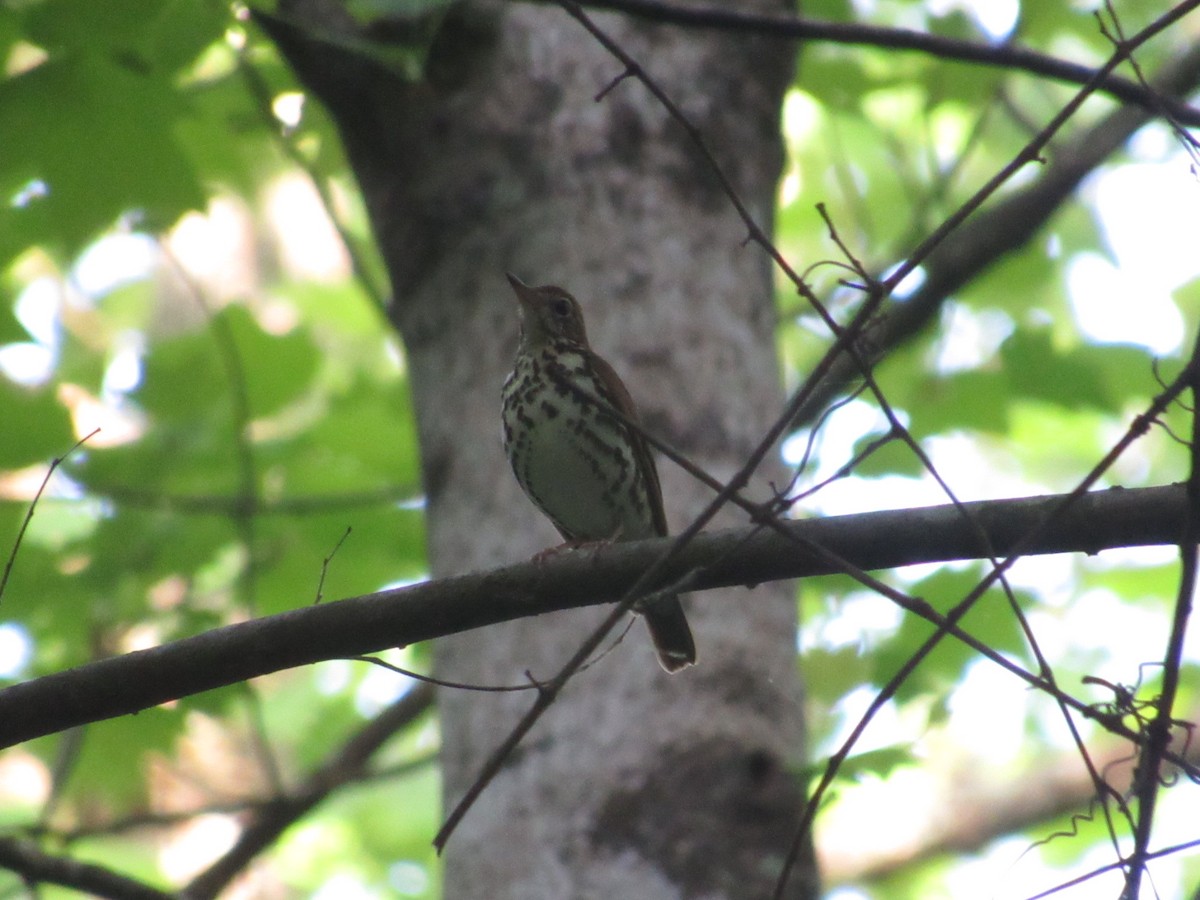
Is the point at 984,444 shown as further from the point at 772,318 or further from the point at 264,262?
the point at 264,262

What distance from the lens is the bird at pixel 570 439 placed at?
156 inches

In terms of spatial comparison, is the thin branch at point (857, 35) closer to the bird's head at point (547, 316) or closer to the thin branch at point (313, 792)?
the bird's head at point (547, 316)

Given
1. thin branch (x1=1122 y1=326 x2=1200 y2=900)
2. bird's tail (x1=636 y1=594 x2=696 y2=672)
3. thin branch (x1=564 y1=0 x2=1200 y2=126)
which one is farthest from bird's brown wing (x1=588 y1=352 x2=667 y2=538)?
thin branch (x1=1122 y1=326 x2=1200 y2=900)

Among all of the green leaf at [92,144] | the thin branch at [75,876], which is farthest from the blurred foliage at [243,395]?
the thin branch at [75,876]

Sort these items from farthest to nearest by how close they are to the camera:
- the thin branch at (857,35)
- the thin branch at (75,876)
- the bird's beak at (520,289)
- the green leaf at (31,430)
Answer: the green leaf at (31,430) < the bird's beak at (520,289) < the thin branch at (75,876) < the thin branch at (857,35)

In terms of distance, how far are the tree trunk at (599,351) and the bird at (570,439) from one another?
139 mm

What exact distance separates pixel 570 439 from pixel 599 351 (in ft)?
2.06

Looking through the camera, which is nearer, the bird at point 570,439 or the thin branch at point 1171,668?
the thin branch at point 1171,668

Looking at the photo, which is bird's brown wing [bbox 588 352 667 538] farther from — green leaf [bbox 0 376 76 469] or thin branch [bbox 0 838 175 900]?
green leaf [bbox 0 376 76 469]

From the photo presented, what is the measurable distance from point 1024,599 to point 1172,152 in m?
2.78

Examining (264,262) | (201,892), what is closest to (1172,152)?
(201,892)

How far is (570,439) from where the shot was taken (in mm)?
4371

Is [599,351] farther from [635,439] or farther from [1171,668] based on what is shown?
[1171,668]

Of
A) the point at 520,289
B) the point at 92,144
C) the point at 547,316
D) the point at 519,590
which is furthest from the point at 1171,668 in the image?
the point at 92,144
